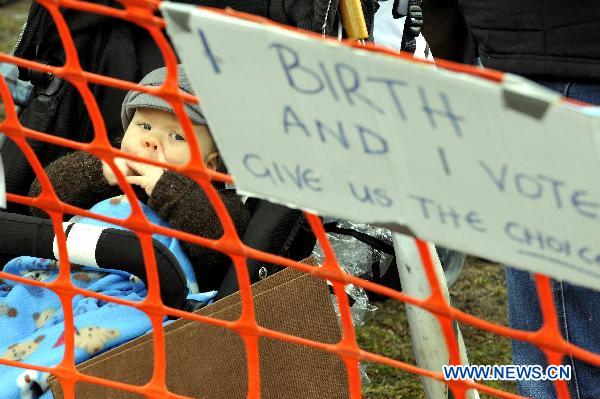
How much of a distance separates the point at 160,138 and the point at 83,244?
0.44 metres

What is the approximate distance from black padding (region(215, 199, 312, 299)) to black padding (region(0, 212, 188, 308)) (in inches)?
7.2

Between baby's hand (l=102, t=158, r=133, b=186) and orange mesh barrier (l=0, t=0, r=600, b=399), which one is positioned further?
baby's hand (l=102, t=158, r=133, b=186)

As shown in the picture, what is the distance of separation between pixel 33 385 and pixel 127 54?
102 cm

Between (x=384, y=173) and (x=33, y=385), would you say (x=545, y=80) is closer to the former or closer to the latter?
(x=384, y=173)

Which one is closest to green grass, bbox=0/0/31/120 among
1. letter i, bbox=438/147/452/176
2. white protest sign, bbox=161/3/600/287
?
white protest sign, bbox=161/3/600/287

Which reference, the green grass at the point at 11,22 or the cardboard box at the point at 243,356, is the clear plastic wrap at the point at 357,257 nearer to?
the cardboard box at the point at 243,356

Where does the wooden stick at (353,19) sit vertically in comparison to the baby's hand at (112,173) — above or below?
above

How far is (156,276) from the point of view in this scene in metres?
1.70

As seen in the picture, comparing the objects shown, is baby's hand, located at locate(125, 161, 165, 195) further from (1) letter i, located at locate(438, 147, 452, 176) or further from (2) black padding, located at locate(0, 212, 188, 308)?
(1) letter i, located at locate(438, 147, 452, 176)

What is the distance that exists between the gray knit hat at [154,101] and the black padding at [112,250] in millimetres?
419

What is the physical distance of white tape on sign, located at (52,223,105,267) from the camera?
75.7 inches

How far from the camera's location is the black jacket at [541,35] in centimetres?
171

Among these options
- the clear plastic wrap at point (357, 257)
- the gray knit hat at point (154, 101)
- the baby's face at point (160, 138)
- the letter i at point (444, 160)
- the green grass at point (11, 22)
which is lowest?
the green grass at point (11, 22)

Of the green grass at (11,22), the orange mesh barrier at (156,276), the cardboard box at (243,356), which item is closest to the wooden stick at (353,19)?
the cardboard box at (243,356)
